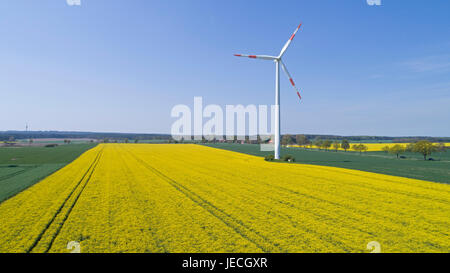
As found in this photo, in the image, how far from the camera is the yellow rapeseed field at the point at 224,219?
9312 mm

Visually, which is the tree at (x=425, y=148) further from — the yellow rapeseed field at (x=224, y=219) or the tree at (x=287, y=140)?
the tree at (x=287, y=140)

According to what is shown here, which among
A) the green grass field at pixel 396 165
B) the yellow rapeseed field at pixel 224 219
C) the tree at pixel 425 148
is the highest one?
the tree at pixel 425 148

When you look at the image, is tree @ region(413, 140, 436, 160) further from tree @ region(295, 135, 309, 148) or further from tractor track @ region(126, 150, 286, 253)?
tractor track @ region(126, 150, 286, 253)

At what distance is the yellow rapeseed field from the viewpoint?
9.31 meters

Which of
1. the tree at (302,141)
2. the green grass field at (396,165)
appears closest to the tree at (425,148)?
the green grass field at (396,165)

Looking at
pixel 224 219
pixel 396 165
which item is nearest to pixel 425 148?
pixel 396 165

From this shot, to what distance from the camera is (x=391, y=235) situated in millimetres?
10430

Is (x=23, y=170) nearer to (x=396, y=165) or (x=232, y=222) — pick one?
(x=232, y=222)

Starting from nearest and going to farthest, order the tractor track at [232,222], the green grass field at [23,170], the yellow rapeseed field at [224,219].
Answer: the tractor track at [232,222]
the yellow rapeseed field at [224,219]
the green grass field at [23,170]

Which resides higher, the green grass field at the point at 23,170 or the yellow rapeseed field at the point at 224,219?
the yellow rapeseed field at the point at 224,219

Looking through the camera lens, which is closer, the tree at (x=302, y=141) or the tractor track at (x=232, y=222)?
the tractor track at (x=232, y=222)

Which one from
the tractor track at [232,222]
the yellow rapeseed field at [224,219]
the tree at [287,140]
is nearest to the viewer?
the tractor track at [232,222]

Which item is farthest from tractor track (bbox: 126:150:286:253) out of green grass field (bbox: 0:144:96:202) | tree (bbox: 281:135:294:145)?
tree (bbox: 281:135:294:145)
